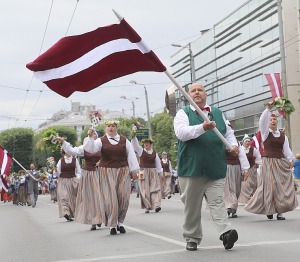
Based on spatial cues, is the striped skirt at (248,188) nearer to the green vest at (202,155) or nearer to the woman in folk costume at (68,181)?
the woman in folk costume at (68,181)

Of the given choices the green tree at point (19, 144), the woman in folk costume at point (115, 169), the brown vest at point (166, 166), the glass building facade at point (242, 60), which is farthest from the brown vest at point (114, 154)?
the green tree at point (19, 144)

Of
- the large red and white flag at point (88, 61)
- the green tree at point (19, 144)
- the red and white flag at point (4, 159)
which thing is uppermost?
the green tree at point (19, 144)

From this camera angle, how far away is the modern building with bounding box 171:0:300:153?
51.9m

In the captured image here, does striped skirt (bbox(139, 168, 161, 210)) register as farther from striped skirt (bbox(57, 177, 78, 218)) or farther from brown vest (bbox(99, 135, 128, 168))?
brown vest (bbox(99, 135, 128, 168))

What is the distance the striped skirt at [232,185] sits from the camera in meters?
14.6

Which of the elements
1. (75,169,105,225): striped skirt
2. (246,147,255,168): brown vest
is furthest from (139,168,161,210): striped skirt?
(75,169,105,225): striped skirt

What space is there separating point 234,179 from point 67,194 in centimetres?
480

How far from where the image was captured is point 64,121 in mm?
190375

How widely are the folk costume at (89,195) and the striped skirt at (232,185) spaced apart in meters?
2.91

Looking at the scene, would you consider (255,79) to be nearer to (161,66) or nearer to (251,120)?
(251,120)

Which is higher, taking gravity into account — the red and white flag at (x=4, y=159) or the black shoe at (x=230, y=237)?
the red and white flag at (x=4, y=159)

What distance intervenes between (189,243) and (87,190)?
5.55 meters

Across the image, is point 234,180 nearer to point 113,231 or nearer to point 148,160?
point 113,231

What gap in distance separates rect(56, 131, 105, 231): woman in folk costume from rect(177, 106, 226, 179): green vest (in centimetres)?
398
